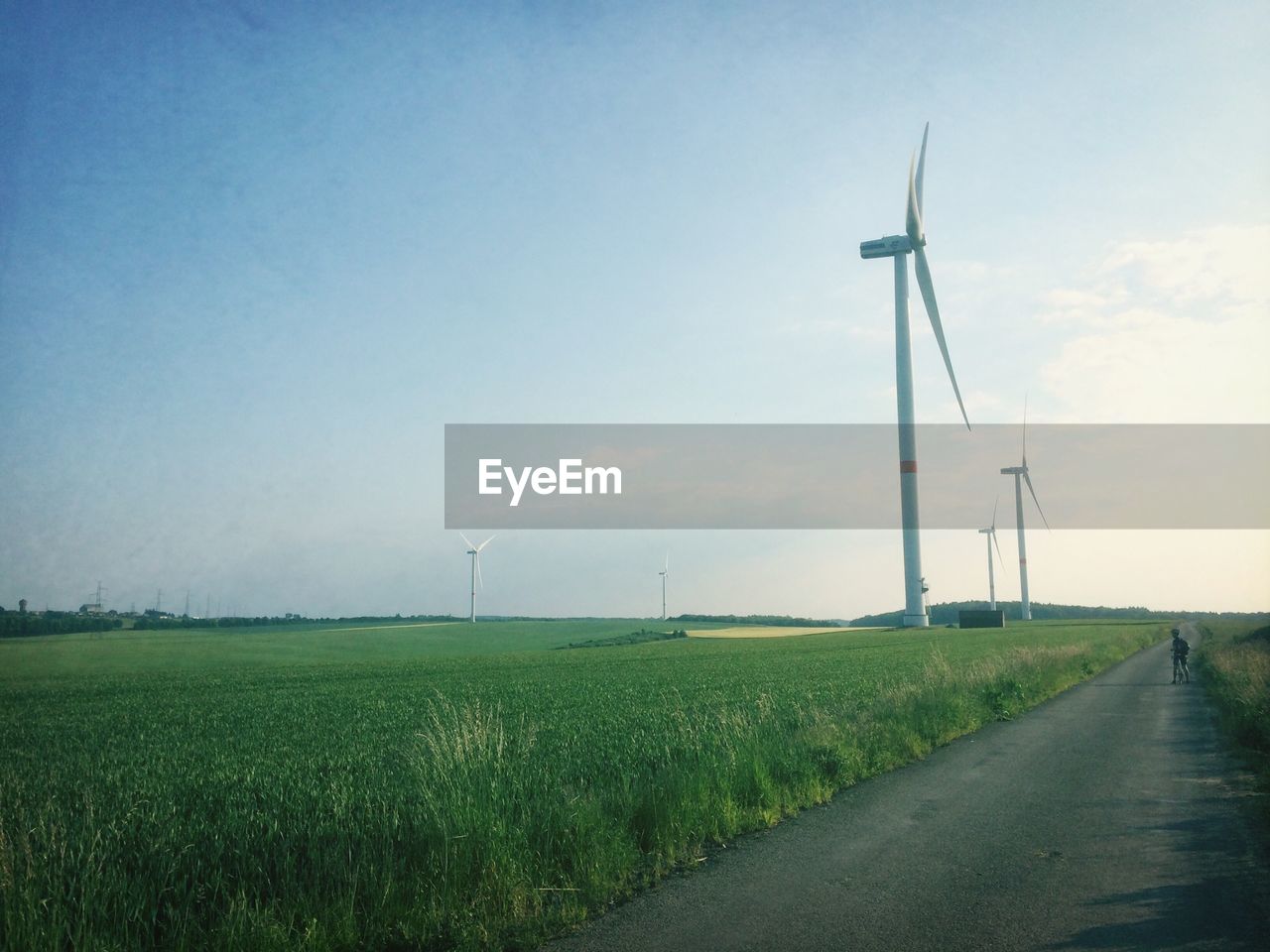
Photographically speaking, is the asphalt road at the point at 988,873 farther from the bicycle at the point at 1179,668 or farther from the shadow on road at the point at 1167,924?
the bicycle at the point at 1179,668

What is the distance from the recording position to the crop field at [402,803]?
287 inches

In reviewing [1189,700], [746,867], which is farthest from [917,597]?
[746,867]

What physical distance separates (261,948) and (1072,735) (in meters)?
19.4

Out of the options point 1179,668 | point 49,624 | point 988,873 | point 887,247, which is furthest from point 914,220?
point 49,624

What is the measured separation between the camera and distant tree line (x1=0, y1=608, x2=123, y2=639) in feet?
320

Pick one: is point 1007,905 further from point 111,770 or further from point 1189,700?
point 1189,700

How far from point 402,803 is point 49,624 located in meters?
123

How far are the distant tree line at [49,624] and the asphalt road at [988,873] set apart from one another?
105 meters

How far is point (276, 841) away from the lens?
9109 millimetres

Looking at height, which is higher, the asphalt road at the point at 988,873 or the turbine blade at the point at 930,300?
the turbine blade at the point at 930,300

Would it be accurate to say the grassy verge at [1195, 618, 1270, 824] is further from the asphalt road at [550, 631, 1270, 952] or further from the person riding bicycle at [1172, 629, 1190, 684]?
the person riding bicycle at [1172, 629, 1190, 684]

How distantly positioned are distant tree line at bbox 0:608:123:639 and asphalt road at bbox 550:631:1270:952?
105m

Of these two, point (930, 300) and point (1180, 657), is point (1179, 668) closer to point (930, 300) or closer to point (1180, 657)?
point (1180, 657)

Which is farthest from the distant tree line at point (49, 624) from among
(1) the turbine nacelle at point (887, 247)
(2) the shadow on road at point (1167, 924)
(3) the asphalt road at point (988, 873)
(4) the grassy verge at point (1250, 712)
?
(2) the shadow on road at point (1167, 924)
